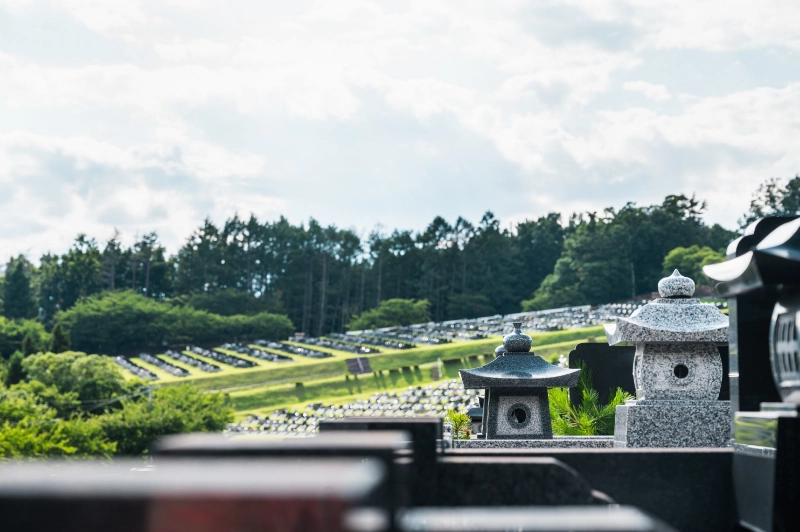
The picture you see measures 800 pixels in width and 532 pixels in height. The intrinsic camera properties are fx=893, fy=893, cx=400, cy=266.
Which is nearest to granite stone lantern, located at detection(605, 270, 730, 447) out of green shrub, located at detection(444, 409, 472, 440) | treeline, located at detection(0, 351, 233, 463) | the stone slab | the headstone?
the stone slab

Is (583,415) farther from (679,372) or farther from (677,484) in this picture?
(677,484)

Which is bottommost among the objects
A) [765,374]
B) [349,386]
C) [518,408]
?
[349,386]

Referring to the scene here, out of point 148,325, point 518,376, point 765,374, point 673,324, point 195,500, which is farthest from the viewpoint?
point 148,325

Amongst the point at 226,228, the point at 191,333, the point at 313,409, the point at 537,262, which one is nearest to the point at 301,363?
the point at 313,409

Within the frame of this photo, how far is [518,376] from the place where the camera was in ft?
42.4

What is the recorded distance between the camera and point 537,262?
355ft

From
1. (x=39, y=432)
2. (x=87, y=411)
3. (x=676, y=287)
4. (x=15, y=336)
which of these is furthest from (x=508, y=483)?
(x=15, y=336)

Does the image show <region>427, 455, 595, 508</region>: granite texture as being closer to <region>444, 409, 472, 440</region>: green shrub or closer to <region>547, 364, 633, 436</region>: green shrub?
<region>547, 364, 633, 436</region>: green shrub

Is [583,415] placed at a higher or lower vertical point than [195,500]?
lower

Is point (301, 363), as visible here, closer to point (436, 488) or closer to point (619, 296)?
point (619, 296)

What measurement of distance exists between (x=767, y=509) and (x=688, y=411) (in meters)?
4.58

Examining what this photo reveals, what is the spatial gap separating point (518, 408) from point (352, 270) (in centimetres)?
8824

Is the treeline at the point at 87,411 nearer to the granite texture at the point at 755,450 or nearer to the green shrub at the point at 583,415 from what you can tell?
the green shrub at the point at 583,415

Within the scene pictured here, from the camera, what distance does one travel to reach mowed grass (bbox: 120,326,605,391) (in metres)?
60.5
